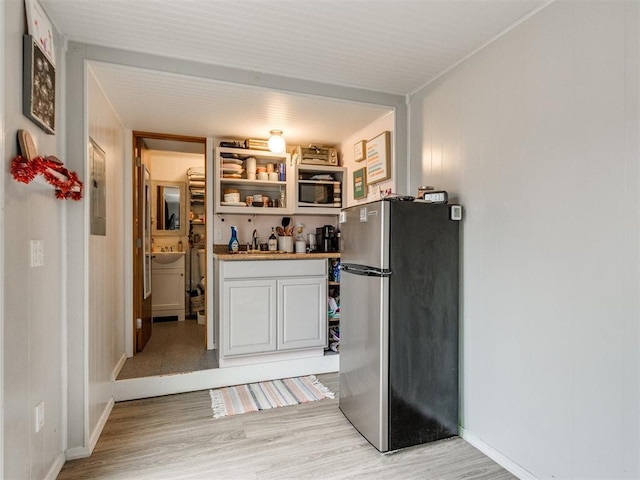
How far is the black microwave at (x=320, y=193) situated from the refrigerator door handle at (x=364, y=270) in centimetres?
132

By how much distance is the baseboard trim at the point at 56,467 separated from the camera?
163cm

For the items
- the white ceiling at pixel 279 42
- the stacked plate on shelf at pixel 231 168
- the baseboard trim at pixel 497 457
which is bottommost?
the baseboard trim at pixel 497 457

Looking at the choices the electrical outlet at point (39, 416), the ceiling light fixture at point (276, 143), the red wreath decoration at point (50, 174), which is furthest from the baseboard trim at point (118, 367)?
the ceiling light fixture at point (276, 143)

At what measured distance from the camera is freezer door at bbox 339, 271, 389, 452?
1.90 m

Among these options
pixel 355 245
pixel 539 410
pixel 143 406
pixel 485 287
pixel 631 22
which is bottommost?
pixel 143 406

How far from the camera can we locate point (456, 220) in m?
2.06

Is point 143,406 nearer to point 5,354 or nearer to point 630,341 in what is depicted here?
point 5,354

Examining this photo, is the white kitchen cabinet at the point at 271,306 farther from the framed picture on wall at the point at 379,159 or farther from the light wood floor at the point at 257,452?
the framed picture on wall at the point at 379,159

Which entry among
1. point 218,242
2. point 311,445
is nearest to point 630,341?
point 311,445

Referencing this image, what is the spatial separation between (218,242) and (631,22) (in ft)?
10.4

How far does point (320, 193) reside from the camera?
11.7 feet

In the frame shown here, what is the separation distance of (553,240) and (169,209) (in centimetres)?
460

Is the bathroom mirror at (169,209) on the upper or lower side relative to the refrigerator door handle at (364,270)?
upper

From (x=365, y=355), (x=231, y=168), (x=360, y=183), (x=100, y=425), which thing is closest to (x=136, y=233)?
(x=231, y=168)
